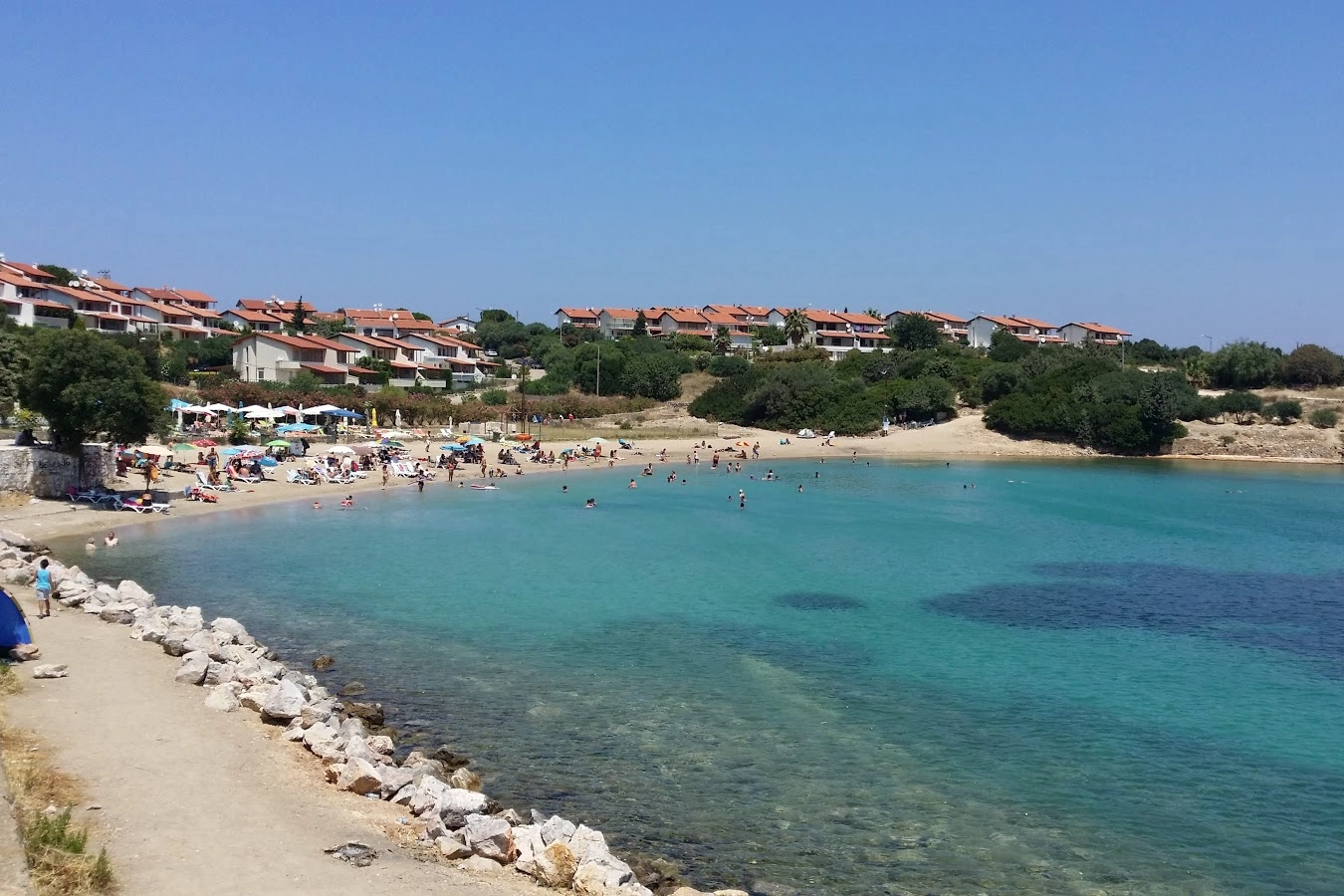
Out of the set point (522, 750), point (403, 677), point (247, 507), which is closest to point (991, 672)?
point (522, 750)

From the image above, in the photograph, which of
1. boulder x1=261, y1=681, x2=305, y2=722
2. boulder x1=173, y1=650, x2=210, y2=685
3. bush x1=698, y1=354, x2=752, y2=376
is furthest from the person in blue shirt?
bush x1=698, y1=354, x2=752, y2=376

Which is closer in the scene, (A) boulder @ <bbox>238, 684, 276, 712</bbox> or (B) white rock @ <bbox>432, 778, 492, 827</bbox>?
(B) white rock @ <bbox>432, 778, 492, 827</bbox>

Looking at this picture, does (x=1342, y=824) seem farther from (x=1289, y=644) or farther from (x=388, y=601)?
(x=388, y=601)

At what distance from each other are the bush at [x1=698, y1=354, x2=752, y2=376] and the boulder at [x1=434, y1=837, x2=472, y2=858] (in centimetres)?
7796

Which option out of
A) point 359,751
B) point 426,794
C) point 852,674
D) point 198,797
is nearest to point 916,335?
point 852,674

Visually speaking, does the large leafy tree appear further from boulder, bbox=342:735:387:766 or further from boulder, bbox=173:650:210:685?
boulder, bbox=342:735:387:766

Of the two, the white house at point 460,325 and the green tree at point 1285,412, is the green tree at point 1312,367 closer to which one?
the green tree at point 1285,412

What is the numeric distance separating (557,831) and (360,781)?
122 inches

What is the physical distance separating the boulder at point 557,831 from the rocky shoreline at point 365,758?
0.02 meters

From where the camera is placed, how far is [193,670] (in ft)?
56.4

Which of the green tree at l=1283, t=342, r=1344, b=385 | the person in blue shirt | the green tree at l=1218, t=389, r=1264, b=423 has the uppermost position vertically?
the green tree at l=1283, t=342, r=1344, b=385

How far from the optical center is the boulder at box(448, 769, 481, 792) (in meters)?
14.6

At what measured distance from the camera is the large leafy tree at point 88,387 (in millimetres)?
33406

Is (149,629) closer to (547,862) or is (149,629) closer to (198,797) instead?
(198,797)
